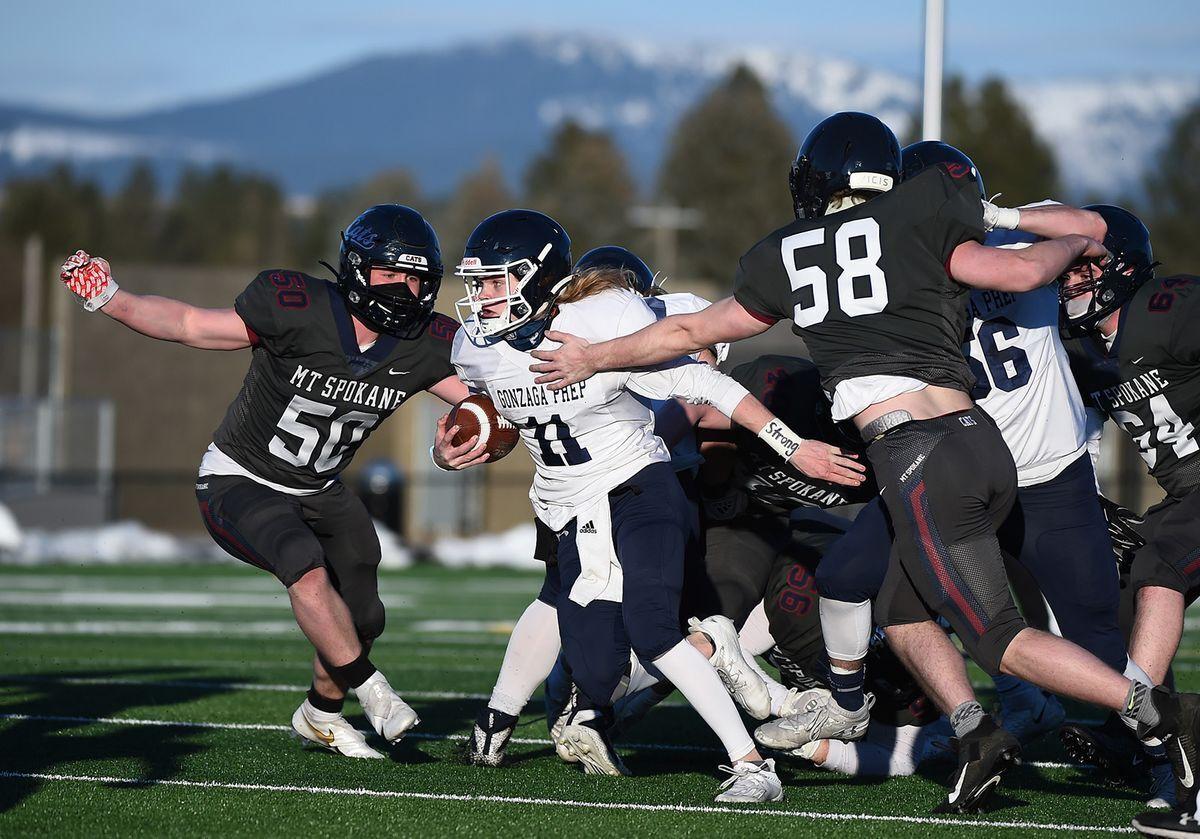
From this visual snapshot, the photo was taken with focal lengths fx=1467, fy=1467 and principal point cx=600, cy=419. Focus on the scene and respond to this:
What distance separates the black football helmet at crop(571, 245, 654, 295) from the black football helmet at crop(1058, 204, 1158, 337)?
147 cm

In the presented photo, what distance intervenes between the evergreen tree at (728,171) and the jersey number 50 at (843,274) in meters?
42.3

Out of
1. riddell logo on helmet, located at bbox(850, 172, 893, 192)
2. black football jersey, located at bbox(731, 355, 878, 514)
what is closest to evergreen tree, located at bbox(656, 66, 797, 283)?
black football jersey, located at bbox(731, 355, 878, 514)

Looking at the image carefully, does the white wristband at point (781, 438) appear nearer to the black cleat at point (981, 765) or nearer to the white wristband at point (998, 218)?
the white wristband at point (998, 218)

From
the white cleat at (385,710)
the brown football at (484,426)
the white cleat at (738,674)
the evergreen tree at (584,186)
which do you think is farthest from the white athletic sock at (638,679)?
the evergreen tree at (584,186)

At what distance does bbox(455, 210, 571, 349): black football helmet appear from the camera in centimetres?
493

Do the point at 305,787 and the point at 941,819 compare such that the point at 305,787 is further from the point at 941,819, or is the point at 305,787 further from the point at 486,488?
the point at 486,488

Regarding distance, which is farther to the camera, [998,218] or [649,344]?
[649,344]

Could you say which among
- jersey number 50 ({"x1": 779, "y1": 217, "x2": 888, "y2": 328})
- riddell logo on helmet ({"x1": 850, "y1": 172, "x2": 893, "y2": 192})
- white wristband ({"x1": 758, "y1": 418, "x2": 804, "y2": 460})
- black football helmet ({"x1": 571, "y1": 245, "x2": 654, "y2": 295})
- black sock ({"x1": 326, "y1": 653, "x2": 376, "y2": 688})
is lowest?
black sock ({"x1": 326, "y1": 653, "x2": 376, "y2": 688})

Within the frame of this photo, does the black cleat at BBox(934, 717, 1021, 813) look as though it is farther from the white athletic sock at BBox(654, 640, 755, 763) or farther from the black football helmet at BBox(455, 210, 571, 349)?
the black football helmet at BBox(455, 210, 571, 349)

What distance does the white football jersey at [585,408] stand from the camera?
4863 mm

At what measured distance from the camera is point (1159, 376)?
16.4 feet

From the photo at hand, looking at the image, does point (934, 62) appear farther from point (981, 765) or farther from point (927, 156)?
point (981, 765)

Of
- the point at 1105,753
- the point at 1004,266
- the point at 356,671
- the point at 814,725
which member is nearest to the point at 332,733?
the point at 356,671

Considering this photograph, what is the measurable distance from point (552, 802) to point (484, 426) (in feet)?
4.50
